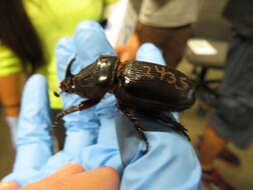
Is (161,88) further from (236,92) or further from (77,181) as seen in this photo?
(236,92)

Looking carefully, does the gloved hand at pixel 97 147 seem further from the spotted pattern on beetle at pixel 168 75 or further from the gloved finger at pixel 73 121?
the spotted pattern on beetle at pixel 168 75

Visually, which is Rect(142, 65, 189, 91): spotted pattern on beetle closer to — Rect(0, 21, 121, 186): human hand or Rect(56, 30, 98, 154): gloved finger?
Rect(0, 21, 121, 186): human hand

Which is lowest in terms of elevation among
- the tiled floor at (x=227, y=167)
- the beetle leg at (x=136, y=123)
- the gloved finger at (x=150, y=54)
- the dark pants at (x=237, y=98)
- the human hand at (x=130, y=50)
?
the tiled floor at (x=227, y=167)

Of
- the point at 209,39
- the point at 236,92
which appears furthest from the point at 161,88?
the point at 209,39

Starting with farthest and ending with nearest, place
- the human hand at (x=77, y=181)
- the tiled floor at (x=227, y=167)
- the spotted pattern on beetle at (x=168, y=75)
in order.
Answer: the tiled floor at (x=227, y=167) < the spotted pattern on beetle at (x=168, y=75) < the human hand at (x=77, y=181)

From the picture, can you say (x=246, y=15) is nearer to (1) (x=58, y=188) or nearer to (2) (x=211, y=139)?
(2) (x=211, y=139)

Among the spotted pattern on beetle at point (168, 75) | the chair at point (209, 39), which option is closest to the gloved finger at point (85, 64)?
the spotted pattern on beetle at point (168, 75)
